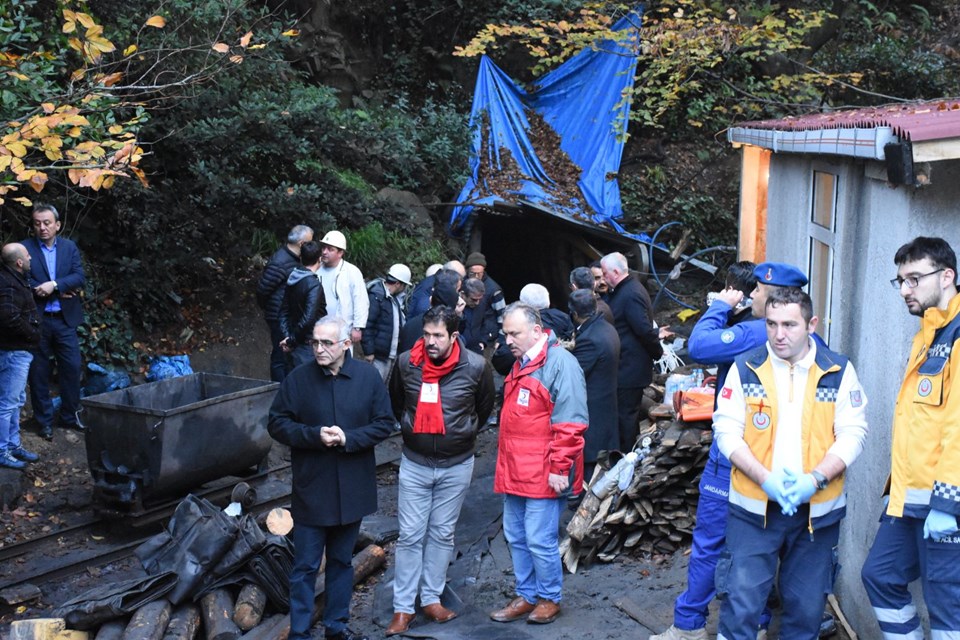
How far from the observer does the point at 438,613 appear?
6.57m

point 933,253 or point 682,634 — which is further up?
point 933,253

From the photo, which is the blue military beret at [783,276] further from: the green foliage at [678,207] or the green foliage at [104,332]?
the green foliage at [678,207]

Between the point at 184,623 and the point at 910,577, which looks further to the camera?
the point at 184,623

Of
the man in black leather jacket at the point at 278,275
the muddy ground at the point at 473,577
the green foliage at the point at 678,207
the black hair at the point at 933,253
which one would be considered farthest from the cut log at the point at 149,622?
the green foliage at the point at 678,207

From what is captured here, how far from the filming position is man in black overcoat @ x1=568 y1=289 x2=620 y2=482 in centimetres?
803

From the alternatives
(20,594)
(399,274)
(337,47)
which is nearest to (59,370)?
(20,594)

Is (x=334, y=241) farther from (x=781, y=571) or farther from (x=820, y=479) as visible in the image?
(x=820, y=479)

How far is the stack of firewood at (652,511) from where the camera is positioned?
7.25 metres

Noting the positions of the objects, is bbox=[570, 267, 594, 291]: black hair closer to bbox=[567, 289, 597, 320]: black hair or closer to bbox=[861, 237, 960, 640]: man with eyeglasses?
bbox=[567, 289, 597, 320]: black hair

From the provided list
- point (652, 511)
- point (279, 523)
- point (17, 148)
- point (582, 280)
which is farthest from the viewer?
point (582, 280)

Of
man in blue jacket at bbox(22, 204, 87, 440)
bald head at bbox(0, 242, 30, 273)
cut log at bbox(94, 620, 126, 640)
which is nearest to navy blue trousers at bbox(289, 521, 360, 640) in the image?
cut log at bbox(94, 620, 126, 640)

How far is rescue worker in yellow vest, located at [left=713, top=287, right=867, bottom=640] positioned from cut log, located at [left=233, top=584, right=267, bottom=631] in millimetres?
3260

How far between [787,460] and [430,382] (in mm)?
2474

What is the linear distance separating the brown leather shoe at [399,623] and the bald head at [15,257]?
5237mm
